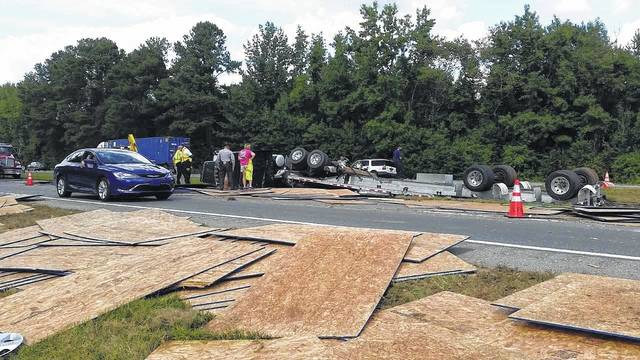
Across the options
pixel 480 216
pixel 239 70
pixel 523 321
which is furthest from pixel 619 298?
pixel 239 70

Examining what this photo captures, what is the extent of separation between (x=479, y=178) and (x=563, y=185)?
250 centimetres

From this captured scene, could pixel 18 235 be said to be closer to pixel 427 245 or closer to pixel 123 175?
pixel 427 245

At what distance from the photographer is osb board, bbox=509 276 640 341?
143 inches

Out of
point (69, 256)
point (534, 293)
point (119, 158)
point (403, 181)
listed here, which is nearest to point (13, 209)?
point (119, 158)

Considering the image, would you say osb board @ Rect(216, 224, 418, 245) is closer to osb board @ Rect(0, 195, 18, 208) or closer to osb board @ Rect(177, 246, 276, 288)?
osb board @ Rect(177, 246, 276, 288)

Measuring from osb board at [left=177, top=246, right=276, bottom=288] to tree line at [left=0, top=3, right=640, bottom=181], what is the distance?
1396 inches

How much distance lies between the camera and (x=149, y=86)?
6525cm

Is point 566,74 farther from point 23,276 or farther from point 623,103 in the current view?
point 23,276

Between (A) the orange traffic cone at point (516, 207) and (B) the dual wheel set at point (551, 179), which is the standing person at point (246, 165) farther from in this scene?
(A) the orange traffic cone at point (516, 207)

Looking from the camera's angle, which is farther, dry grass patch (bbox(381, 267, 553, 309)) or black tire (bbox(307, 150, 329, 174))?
Result: black tire (bbox(307, 150, 329, 174))

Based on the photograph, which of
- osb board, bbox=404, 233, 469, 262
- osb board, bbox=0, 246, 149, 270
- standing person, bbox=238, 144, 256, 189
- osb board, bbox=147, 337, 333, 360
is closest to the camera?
osb board, bbox=147, 337, 333, 360

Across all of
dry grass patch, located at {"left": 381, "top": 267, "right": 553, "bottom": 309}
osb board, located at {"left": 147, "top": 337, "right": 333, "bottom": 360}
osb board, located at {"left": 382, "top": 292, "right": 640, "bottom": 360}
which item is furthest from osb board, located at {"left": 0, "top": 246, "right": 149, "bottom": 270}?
osb board, located at {"left": 382, "top": 292, "right": 640, "bottom": 360}

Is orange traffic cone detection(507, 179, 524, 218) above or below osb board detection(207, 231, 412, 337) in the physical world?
above

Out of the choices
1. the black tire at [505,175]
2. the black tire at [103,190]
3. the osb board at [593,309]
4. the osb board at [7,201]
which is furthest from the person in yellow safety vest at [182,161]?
the osb board at [593,309]
